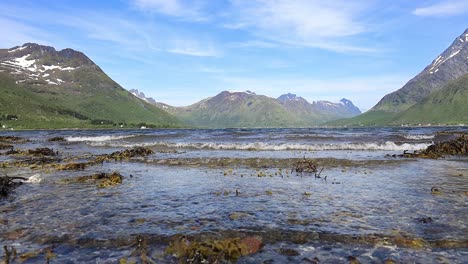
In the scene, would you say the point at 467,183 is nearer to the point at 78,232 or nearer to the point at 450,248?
the point at 450,248

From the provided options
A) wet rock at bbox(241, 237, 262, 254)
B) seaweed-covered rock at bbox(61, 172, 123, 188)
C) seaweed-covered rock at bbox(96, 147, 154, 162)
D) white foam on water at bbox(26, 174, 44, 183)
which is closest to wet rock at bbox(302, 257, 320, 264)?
wet rock at bbox(241, 237, 262, 254)

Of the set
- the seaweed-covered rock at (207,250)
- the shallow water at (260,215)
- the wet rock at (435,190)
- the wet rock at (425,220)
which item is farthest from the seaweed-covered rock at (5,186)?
the wet rock at (435,190)

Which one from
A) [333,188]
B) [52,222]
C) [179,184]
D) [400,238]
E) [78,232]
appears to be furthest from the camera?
[179,184]

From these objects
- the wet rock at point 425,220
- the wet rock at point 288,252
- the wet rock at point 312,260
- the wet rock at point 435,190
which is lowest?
the wet rock at point 288,252

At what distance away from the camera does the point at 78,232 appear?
412 inches

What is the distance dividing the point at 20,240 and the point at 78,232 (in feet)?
4.74

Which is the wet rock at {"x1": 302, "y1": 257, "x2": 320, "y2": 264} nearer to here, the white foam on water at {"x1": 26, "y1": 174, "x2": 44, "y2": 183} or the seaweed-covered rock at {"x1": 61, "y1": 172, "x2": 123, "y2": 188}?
the seaweed-covered rock at {"x1": 61, "y1": 172, "x2": 123, "y2": 188}

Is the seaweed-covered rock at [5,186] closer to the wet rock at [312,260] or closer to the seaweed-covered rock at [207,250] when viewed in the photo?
the seaweed-covered rock at [207,250]

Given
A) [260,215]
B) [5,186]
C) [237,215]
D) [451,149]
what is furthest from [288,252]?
[451,149]

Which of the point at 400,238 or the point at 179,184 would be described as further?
the point at 179,184

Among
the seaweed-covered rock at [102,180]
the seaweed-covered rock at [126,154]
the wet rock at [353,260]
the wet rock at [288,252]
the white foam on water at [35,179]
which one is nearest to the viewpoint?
the wet rock at [353,260]

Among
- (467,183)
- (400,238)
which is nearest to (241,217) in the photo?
(400,238)

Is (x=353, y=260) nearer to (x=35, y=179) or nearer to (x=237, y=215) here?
(x=237, y=215)

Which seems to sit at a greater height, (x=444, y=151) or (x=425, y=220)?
(x=444, y=151)
